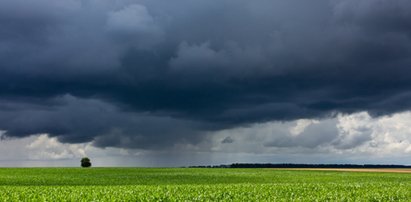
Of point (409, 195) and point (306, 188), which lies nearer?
point (409, 195)

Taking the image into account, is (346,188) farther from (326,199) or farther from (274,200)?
(274,200)

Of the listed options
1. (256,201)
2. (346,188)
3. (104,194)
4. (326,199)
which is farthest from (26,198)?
(346,188)

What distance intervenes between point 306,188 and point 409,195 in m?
7.66

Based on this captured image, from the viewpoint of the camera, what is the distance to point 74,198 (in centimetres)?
2997

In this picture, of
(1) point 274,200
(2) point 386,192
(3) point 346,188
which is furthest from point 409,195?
(1) point 274,200

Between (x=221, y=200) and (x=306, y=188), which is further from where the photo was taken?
(x=306, y=188)

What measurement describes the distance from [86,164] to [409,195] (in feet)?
382

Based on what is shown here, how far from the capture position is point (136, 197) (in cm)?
3023

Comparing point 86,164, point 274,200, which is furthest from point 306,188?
point 86,164

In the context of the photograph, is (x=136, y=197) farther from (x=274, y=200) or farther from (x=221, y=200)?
(x=274, y=200)

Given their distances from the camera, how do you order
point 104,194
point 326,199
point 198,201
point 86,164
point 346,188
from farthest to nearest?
point 86,164 < point 346,188 < point 104,194 < point 326,199 < point 198,201

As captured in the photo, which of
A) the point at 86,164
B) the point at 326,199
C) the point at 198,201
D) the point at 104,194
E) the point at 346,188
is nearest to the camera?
the point at 198,201

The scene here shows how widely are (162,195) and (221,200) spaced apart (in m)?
4.43

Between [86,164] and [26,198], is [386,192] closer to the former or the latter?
[26,198]
